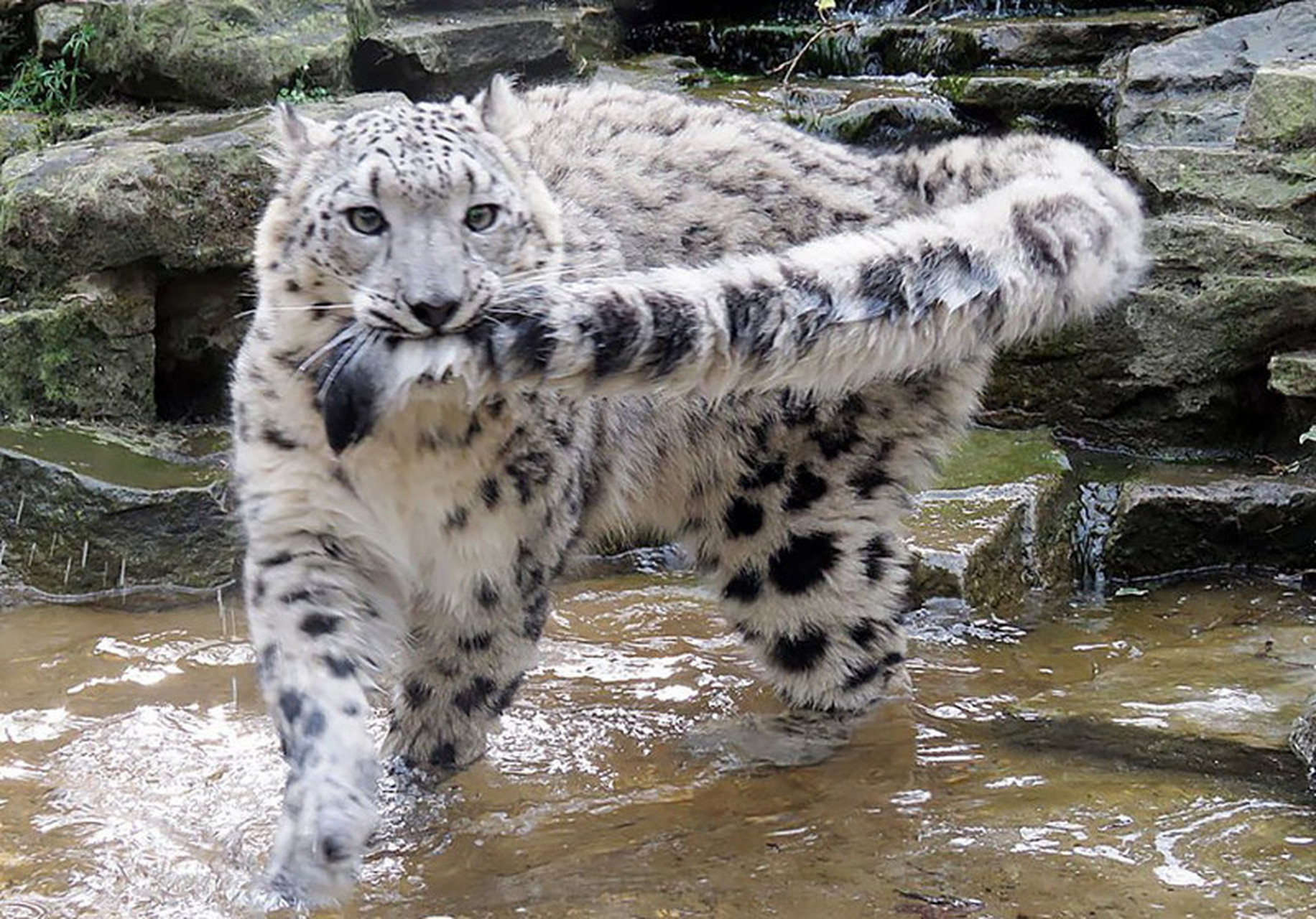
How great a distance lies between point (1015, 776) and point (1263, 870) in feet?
2.41

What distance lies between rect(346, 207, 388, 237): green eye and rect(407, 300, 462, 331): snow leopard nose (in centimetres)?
28

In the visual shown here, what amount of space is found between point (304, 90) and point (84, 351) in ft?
6.49

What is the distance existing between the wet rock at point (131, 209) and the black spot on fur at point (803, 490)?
2.67 m

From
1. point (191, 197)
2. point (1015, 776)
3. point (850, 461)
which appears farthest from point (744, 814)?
point (191, 197)

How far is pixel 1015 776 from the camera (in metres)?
4.05

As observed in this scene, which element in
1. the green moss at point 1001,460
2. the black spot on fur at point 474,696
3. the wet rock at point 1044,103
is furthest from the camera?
the wet rock at point 1044,103

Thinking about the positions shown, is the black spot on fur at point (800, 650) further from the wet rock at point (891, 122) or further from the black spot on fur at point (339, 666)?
the wet rock at point (891, 122)

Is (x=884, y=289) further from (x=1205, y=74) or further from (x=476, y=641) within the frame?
(x=1205, y=74)

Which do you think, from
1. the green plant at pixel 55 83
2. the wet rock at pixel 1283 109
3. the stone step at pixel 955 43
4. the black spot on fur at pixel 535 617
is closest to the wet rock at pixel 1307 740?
the black spot on fur at pixel 535 617

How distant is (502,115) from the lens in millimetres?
3822

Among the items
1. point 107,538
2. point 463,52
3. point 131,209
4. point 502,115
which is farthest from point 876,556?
point 463,52

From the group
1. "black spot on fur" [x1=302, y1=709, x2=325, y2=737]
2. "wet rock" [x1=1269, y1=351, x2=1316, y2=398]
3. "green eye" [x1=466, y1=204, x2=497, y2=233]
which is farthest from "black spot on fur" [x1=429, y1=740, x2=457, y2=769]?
"wet rock" [x1=1269, y1=351, x2=1316, y2=398]

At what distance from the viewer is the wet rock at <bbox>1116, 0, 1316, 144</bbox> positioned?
24.2ft

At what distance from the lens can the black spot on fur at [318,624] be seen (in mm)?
3568
